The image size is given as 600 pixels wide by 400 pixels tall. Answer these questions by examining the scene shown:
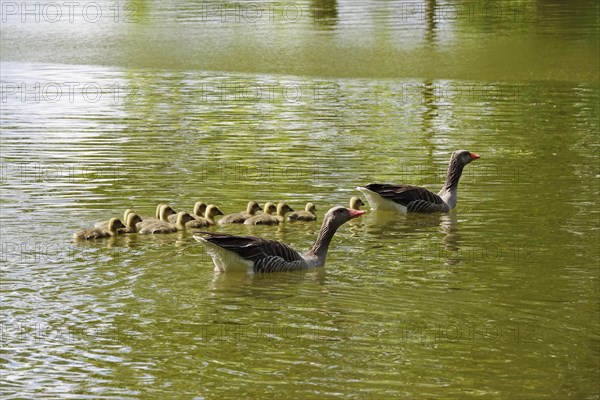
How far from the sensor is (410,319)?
11.0m

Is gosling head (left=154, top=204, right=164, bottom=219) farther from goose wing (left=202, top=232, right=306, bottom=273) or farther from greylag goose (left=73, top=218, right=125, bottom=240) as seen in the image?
goose wing (left=202, top=232, right=306, bottom=273)

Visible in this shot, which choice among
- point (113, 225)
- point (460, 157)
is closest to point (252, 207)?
point (113, 225)

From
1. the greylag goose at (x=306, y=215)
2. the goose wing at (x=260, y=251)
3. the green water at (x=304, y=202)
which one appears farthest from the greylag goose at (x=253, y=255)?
the greylag goose at (x=306, y=215)

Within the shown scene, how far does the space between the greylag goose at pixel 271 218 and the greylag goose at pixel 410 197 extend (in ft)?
3.60

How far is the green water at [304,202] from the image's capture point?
9.89 meters

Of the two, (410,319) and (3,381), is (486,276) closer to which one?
(410,319)

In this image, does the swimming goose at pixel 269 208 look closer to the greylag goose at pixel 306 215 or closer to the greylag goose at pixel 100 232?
the greylag goose at pixel 306 215

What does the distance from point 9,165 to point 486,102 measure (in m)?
9.84

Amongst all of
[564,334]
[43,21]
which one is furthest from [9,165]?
[43,21]

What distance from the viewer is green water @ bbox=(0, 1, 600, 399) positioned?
32.4 feet

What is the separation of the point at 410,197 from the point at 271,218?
2.01m

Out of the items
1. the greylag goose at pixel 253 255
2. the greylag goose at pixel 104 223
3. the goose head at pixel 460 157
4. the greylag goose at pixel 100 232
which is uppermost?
the goose head at pixel 460 157

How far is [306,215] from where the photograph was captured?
14844 millimetres

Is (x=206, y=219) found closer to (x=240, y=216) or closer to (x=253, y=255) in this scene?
(x=240, y=216)
